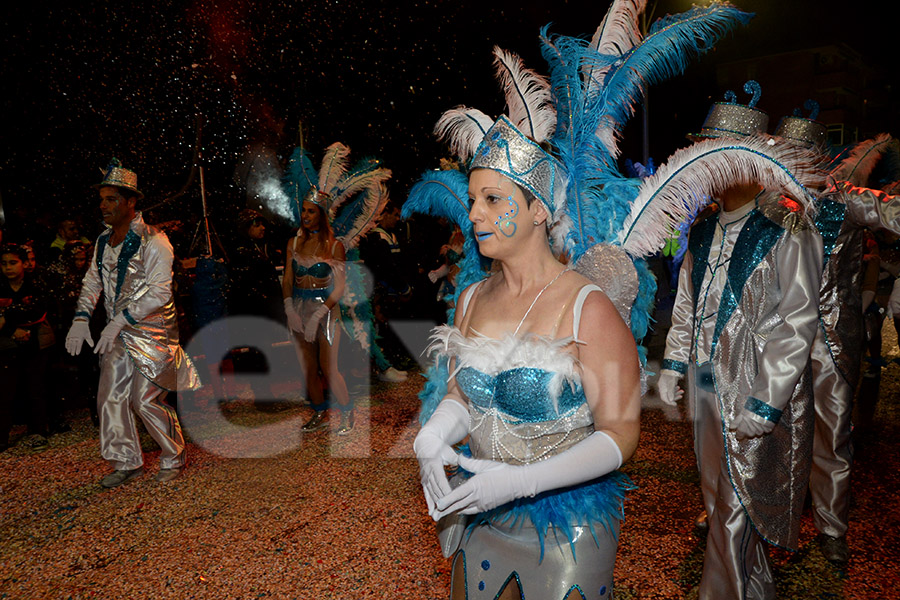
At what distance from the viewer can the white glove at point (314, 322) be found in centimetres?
494

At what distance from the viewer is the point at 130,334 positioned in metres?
4.29

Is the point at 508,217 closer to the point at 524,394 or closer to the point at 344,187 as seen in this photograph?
the point at 524,394

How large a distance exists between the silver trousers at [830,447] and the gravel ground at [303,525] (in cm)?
22

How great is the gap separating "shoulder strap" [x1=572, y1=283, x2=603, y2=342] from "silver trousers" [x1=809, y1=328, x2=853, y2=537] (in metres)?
2.16

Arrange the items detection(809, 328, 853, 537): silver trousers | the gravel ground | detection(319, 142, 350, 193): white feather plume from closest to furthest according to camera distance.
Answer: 1. the gravel ground
2. detection(809, 328, 853, 537): silver trousers
3. detection(319, 142, 350, 193): white feather plume

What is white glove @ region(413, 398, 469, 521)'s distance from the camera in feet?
4.69

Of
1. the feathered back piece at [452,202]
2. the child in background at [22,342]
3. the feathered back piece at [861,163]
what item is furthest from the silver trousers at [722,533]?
the child in background at [22,342]

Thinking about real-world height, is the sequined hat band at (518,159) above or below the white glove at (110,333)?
above

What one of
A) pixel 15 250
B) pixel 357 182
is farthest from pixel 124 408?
pixel 357 182

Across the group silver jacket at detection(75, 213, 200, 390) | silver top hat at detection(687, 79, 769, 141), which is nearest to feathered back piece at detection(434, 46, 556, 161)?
silver top hat at detection(687, 79, 769, 141)

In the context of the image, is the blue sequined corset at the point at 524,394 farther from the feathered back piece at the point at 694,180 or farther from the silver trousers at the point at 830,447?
the silver trousers at the point at 830,447

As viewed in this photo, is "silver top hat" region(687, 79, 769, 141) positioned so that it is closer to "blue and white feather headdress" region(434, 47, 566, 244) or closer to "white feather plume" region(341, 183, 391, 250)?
"blue and white feather headdress" region(434, 47, 566, 244)

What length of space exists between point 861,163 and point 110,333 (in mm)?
5119

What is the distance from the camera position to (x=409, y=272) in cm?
781
